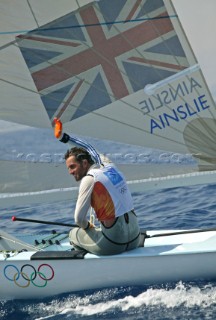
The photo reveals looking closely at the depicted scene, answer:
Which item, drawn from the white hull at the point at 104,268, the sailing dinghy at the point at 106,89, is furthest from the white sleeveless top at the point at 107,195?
the sailing dinghy at the point at 106,89

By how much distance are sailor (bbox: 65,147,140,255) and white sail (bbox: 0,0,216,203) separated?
2.08ft

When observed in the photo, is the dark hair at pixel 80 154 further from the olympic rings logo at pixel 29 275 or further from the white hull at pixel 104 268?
the olympic rings logo at pixel 29 275

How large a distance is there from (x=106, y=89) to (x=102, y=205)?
1.36 metres

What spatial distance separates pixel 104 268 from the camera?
5.57 metres

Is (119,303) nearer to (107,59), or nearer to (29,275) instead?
(29,275)

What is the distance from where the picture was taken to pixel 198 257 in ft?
17.8

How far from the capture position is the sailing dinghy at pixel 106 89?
20.2ft

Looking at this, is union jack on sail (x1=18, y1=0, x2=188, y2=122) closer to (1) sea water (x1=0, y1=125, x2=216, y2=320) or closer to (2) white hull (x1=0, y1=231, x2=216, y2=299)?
(1) sea water (x1=0, y1=125, x2=216, y2=320)

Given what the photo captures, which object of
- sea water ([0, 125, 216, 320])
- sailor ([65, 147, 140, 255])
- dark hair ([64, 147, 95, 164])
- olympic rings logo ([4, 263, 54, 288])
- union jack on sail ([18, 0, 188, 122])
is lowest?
sea water ([0, 125, 216, 320])

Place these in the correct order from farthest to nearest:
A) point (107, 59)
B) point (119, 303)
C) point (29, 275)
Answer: point (107, 59) → point (29, 275) → point (119, 303)

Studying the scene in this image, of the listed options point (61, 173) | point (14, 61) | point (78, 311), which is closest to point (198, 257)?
point (78, 311)

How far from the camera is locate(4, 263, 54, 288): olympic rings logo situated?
18.6 ft

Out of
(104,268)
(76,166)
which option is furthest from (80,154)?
(104,268)

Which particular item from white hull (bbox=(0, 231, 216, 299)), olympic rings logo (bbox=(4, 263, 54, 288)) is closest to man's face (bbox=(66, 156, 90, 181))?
white hull (bbox=(0, 231, 216, 299))
